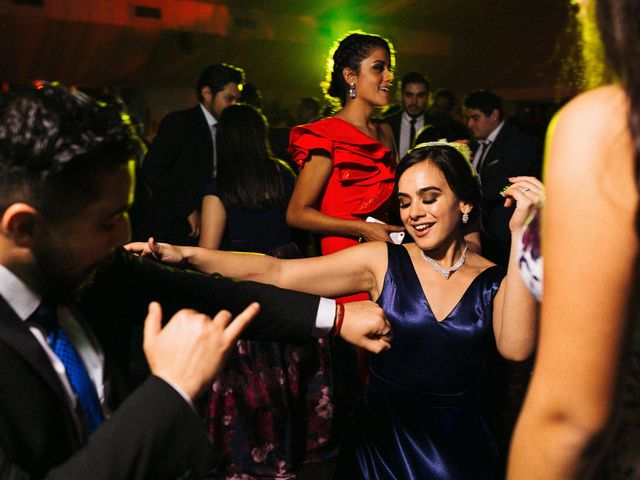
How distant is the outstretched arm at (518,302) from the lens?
151 cm

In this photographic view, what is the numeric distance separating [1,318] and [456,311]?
1273 mm

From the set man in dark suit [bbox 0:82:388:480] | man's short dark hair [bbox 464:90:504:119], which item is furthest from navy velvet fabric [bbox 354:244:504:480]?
man's short dark hair [bbox 464:90:504:119]

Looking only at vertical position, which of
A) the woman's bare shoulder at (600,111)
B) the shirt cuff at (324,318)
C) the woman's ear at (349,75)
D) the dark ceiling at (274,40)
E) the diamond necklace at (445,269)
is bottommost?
the shirt cuff at (324,318)

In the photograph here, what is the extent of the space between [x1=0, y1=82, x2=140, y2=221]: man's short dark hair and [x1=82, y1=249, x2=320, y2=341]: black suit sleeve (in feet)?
1.13

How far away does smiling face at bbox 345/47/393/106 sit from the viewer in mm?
2607

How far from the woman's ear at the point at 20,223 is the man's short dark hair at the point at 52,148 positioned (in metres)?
0.02

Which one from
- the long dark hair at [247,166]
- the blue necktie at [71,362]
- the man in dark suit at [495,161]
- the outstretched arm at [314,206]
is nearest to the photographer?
the blue necktie at [71,362]

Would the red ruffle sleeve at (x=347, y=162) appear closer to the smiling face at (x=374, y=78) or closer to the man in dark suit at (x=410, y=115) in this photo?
the smiling face at (x=374, y=78)

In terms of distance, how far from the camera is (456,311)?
178 centimetres

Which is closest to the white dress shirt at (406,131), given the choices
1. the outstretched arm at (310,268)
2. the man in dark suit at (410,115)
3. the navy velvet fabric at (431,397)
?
the man in dark suit at (410,115)

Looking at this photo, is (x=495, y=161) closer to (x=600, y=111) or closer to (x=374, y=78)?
(x=374, y=78)

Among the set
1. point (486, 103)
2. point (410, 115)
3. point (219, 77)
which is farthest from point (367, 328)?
point (486, 103)

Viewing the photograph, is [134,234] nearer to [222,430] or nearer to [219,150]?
[219,150]

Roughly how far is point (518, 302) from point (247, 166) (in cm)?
161
